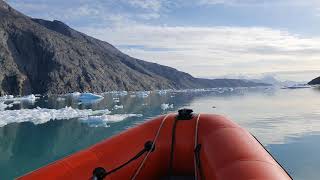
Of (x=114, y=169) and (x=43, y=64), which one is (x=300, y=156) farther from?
(x=43, y=64)

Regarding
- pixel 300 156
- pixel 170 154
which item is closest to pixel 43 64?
pixel 300 156

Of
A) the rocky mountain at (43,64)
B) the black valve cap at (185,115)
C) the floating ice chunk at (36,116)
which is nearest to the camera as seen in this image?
the black valve cap at (185,115)

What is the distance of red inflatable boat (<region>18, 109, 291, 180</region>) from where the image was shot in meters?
4.34

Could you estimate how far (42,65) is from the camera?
11344 cm

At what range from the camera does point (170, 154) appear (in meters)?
5.54

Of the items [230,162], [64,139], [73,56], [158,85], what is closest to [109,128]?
[64,139]

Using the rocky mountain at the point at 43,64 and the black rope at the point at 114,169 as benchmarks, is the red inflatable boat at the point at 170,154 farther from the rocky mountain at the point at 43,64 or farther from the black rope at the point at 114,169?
the rocky mountain at the point at 43,64

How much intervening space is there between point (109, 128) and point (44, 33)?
10601 cm

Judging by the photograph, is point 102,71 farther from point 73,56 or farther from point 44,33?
point 44,33

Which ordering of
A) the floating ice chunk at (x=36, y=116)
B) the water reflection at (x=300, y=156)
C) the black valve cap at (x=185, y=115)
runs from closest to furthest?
the black valve cap at (x=185, y=115) < the water reflection at (x=300, y=156) < the floating ice chunk at (x=36, y=116)

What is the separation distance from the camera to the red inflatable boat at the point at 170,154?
4344mm

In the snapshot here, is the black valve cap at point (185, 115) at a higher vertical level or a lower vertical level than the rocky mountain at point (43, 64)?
lower

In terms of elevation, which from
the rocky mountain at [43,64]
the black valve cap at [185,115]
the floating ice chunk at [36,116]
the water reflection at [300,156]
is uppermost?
the rocky mountain at [43,64]

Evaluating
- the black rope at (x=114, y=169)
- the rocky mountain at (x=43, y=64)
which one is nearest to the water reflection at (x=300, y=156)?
the black rope at (x=114, y=169)
